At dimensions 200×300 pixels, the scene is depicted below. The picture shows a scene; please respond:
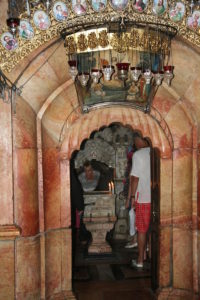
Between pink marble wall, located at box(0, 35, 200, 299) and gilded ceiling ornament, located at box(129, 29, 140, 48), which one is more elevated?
gilded ceiling ornament, located at box(129, 29, 140, 48)

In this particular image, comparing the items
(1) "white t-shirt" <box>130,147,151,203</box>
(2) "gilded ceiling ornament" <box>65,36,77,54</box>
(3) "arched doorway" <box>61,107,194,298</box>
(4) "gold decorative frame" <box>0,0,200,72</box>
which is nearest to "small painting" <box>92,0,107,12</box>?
(4) "gold decorative frame" <box>0,0,200,72</box>

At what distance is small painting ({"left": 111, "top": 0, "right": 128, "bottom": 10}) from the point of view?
429 cm

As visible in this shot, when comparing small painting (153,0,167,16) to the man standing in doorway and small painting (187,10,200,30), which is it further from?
the man standing in doorway

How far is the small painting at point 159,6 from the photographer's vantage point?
14.3 ft

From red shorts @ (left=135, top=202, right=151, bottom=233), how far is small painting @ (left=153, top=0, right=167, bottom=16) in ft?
11.0

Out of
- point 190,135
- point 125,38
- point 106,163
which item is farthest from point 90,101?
point 106,163

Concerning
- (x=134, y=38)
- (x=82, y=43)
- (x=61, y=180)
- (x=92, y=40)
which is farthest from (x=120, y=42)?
(x=61, y=180)

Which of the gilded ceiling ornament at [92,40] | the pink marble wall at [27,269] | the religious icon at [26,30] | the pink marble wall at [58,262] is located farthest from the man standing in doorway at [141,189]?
the religious icon at [26,30]

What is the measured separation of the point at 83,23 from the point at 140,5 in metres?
0.70

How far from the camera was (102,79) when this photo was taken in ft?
15.7

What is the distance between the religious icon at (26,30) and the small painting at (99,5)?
77 centimetres

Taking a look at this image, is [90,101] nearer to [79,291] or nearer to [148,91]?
[148,91]

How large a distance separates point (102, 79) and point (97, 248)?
4011 millimetres

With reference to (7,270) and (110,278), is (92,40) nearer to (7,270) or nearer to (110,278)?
(7,270)
